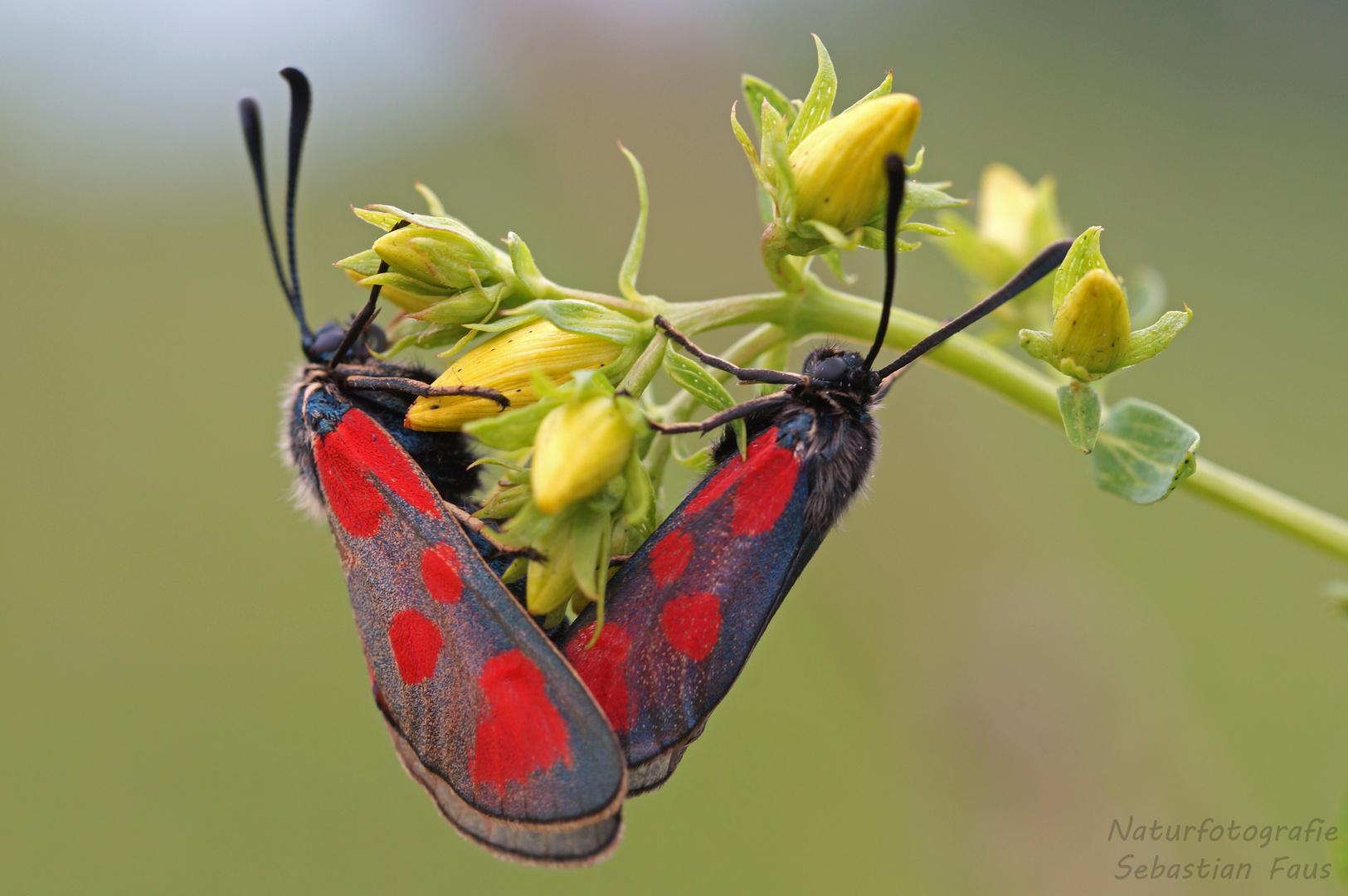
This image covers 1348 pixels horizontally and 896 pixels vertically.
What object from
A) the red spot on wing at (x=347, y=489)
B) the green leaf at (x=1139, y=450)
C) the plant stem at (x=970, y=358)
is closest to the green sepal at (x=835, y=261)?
the plant stem at (x=970, y=358)

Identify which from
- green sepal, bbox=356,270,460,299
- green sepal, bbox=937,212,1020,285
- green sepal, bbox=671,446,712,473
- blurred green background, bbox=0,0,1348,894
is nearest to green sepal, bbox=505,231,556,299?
green sepal, bbox=356,270,460,299

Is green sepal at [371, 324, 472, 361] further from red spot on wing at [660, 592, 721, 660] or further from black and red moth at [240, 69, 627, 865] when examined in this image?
red spot on wing at [660, 592, 721, 660]

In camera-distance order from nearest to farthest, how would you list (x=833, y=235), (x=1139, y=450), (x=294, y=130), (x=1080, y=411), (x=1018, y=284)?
(x=833, y=235) < (x=1018, y=284) < (x=1080, y=411) < (x=1139, y=450) < (x=294, y=130)

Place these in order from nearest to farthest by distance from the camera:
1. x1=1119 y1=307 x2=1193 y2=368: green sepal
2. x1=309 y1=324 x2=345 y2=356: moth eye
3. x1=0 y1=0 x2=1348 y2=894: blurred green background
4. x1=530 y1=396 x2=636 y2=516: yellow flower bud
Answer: x1=530 y1=396 x2=636 y2=516: yellow flower bud, x1=1119 y1=307 x2=1193 y2=368: green sepal, x1=309 y1=324 x2=345 y2=356: moth eye, x1=0 y1=0 x2=1348 y2=894: blurred green background

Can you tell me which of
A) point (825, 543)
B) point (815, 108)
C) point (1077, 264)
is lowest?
point (825, 543)

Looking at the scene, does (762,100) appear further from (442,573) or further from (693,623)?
(442,573)

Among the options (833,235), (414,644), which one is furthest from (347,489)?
(833,235)

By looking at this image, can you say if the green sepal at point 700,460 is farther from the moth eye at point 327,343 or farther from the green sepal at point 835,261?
the moth eye at point 327,343

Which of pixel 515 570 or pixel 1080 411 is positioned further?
pixel 1080 411
